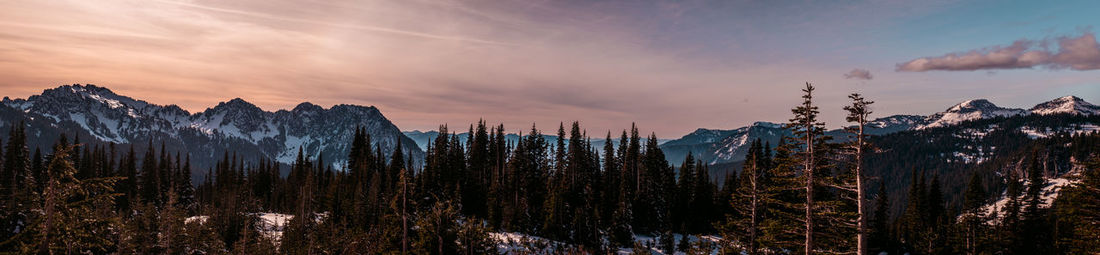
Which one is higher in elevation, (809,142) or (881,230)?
(809,142)

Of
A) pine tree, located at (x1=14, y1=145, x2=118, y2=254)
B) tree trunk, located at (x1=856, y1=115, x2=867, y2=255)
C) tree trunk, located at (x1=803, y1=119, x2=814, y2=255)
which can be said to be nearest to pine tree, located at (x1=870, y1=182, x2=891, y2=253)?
tree trunk, located at (x1=803, y1=119, x2=814, y2=255)

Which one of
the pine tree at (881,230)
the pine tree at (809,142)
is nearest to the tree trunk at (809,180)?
the pine tree at (809,142)

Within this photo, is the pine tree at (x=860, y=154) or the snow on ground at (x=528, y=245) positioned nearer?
the pine tree at (x=860, y=154)

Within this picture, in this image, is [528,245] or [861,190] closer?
[861,190]

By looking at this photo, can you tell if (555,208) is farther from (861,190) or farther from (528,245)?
(861,190)

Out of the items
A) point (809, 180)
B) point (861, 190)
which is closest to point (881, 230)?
point (809, 180)

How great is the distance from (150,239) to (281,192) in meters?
50.9

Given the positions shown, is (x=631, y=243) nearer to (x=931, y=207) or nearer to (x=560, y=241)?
(x=560, y=241)

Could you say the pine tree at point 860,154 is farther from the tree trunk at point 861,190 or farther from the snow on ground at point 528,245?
the snow on ground at point 528,245

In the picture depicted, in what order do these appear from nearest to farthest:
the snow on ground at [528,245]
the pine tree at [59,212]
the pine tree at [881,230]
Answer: the pine tree at [59,212]
the snow on ground at [528,245]
the pine tree at [881,230]

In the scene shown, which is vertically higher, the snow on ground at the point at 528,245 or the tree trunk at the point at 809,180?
the tree trunk at the point at 809,180

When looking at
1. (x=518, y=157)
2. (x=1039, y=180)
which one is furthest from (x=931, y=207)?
(x=518, y=157)

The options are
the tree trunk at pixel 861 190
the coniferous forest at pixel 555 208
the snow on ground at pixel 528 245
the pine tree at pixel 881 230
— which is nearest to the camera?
the tree trunk at pixel 861 190

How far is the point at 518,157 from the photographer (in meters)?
84.6
